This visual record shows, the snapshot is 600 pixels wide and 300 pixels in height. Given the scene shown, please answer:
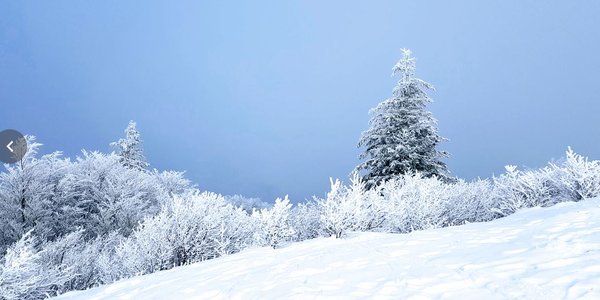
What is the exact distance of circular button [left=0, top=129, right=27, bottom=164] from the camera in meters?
13.6

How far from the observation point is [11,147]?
45.3 ft

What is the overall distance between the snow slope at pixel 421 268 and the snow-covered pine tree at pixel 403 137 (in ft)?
29.2

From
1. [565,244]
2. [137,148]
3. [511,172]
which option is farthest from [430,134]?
[137,148]

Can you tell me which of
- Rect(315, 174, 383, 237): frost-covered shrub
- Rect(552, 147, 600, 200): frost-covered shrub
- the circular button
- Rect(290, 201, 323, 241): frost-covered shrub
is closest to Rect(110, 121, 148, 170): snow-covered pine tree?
the circular button

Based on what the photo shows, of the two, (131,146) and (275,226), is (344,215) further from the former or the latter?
(131,146)

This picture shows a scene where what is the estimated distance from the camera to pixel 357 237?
769 centimetres

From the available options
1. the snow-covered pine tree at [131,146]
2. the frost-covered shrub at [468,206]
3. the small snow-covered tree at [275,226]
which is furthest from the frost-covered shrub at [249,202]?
the small snow-covered tree at [275,226]

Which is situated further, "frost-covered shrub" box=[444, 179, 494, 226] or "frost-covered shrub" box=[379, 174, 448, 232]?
"frost-covered shrub" box=[444, 179, 494, 226]

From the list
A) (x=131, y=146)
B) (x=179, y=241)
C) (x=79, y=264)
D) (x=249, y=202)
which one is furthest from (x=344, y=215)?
(x=249, y=202)

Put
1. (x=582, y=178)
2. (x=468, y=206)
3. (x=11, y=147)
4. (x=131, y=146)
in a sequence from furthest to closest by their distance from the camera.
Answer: (x=131, y=146)
(x=11, y=147)
(x=468, y=206)
(x=582, y=178)

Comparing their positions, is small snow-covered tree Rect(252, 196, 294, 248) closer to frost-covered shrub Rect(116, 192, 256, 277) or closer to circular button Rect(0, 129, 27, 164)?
frost-covered shrub Rect(116, 192, 256, 277)

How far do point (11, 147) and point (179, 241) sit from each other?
10.3 m

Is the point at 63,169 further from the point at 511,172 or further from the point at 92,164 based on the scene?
the point at 511,172

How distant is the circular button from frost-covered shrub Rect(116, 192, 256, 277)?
830 centimetres
